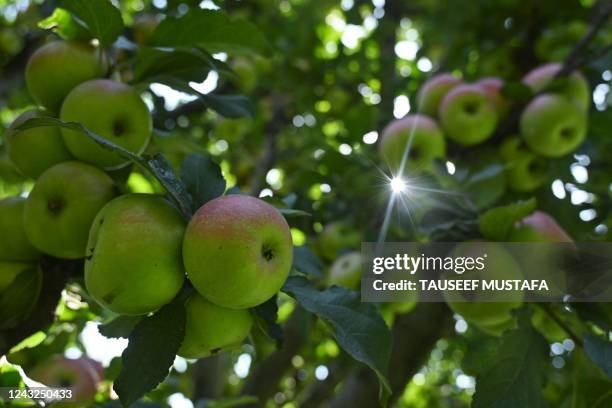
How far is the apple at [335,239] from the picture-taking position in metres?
2.11

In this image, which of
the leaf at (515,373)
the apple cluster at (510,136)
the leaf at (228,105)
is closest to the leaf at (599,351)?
the leaf at (515,373)

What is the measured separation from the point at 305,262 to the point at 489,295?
425mm

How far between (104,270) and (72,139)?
1.04ft

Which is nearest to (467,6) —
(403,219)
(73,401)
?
(403,219)

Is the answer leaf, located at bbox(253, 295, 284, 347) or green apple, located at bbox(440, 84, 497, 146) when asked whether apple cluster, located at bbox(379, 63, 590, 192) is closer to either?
green apple, located at bbox(440, 84, 497, 146)

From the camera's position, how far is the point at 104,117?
1.01 metres

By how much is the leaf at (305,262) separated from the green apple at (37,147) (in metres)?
0.48

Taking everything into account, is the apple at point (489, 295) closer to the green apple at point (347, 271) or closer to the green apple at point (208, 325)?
the green apple at point (347, 271)

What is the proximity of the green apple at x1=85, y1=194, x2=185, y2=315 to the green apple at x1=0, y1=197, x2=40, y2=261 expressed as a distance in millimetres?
272

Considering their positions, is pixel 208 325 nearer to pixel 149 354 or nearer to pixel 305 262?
pixel 149 354

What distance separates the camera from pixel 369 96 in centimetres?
309

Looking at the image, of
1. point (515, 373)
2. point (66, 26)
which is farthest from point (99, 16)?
point (515, 373)

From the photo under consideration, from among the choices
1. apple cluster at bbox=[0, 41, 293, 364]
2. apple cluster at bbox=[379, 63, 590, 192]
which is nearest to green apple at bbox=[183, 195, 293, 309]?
apple cluster at bbox=[0, 41, 293, 364]

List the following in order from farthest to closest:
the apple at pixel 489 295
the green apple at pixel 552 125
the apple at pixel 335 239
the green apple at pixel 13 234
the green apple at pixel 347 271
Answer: the apple at pixel 335 239 → the green apple at pixel 552 125 → the green apple at pixel 347 271 → the apple at pixel 489 295 → the green apple at pixel 13 234
